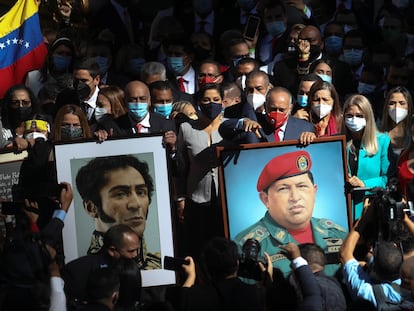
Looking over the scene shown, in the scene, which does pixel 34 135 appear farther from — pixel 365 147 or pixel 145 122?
pixel 365 147

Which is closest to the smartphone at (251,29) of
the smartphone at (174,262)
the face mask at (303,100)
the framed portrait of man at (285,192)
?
the face mask at (303,100)

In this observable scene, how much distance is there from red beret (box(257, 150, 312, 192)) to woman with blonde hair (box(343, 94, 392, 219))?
1.81 ft

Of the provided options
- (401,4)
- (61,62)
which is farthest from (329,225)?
(401,4)

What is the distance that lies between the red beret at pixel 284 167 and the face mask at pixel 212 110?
2.35 ft

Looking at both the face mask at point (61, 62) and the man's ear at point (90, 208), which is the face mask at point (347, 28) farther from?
the man's ear at point (90, 208)

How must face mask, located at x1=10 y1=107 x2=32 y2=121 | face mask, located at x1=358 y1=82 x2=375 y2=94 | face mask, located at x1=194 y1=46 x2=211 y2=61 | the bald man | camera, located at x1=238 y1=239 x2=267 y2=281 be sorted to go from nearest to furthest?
1. camera, located at x1=238 y1=239 x2=267 y2=281
2. the bald man
3. face mask, located at x1=10 y1=107 x2=32 y2=121
4. face mask, located at x1=358 y1=82 x2=375 y2=94
5. face mask, located at x1=194 y1=46 x2=211 y2=61

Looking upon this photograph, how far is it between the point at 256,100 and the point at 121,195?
197 centimetres

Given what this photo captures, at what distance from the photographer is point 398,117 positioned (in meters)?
12.3

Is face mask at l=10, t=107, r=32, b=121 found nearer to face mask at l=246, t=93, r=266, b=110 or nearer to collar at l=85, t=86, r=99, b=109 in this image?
collar at l=85, t=86, r=99, b=109

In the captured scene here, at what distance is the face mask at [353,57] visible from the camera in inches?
570

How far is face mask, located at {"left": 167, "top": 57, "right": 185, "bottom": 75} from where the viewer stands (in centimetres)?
1384

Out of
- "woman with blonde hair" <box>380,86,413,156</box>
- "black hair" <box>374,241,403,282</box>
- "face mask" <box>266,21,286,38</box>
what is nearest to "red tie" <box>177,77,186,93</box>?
"face mask" <box>266,21,286,38</box>

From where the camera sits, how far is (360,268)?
10055 mm

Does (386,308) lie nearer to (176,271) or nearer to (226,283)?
(226,283)
